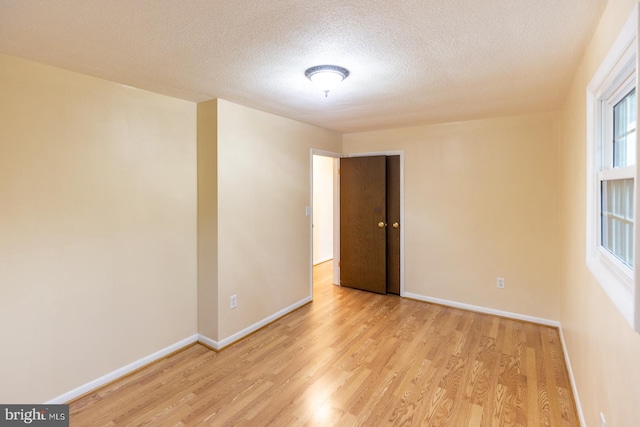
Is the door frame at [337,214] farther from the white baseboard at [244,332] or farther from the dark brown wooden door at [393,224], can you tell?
the white baseboard at [244,332]

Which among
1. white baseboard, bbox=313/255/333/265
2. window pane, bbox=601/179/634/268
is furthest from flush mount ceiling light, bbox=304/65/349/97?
white baseboard, bbox=313/255/333/265

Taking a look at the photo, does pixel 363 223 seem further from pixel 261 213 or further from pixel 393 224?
pixel 261 213

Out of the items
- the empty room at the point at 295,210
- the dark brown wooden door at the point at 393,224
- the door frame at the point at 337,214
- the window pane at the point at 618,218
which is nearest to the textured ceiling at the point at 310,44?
the empty room at the point at 295,210

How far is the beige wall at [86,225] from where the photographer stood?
199cm

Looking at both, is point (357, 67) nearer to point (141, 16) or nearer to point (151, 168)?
point (141, 16)

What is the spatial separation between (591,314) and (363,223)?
9.93 ft

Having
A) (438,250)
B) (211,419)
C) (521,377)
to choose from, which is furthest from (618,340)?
(438,250)

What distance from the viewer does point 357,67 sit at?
82.6 inches

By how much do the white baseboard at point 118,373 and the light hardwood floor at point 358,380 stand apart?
→ 0.06 m

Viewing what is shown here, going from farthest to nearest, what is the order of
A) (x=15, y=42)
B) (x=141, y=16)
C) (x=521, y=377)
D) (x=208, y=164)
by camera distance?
(x=208, y=164)
(x=521, y=377)
(x=15, y=42)
(x=141, y=16)

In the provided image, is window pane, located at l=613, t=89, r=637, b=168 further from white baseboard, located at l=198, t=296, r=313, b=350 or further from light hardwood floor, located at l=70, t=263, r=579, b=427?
white baseboard, located at l=198, t=296, r=313, b=350

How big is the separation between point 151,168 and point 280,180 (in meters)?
1.33

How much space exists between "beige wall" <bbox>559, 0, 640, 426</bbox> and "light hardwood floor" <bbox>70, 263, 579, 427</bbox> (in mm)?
395

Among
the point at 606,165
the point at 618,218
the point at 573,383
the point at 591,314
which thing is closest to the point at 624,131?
the point at 606,165
